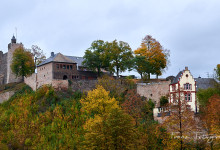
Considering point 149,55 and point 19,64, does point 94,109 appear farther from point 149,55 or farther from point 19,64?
point 19,64

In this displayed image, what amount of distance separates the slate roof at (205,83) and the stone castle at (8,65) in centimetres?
4399

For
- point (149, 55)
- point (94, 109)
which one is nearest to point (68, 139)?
point (94, 109)

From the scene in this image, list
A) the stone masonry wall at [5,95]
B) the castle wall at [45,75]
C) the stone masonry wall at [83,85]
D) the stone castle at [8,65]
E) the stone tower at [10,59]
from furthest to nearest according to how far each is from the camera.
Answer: the stone castle at [8,65], the stone tower at [10,59], the stone masonry wall at [5,95], the castle wall at [45,75], the stone masonry wall at [83,85]

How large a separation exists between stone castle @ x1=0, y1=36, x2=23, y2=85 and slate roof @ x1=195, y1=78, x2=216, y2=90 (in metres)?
44.0

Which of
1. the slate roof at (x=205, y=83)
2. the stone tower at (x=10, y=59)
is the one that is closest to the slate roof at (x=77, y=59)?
the stone tower at (x=10, y=59)

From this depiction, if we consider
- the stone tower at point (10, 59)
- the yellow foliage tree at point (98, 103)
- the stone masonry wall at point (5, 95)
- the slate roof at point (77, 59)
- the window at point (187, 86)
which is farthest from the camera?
the stone tower at point (10, 59)

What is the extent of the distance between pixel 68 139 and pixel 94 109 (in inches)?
275

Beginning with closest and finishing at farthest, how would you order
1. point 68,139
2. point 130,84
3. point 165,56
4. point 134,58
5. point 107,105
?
point 68,139
point 107,105
point 130,84
point 134,58
point 165,56

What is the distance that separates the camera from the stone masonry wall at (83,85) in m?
59.7

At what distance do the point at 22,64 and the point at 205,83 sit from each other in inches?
1594

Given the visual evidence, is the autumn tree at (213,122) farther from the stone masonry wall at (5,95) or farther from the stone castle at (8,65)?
the stone castle at (8,65)

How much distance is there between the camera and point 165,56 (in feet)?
233

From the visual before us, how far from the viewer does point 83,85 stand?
6012 cm

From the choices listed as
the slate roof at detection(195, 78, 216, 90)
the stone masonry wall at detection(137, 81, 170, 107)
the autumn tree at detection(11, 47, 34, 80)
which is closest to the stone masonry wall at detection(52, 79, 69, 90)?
the autumn tree at detection(11, 47, 34, 80)
